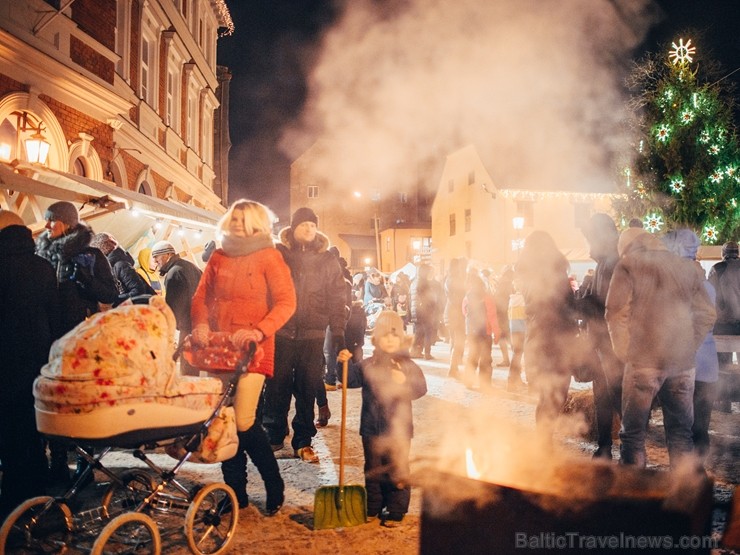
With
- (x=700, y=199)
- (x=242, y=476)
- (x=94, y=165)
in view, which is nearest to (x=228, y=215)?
(x=242, y=476)

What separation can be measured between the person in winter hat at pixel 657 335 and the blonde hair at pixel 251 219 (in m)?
2.47

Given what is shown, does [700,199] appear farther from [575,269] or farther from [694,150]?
[575,269]

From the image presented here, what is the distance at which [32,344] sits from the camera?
12.4 feet

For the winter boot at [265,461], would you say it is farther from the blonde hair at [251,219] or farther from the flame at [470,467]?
the flame at [470,467]

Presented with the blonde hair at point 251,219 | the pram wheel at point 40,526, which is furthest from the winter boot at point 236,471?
the blonde hair at point 251,219

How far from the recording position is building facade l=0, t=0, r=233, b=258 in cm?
886

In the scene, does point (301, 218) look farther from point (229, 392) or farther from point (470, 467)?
point (470, 467)

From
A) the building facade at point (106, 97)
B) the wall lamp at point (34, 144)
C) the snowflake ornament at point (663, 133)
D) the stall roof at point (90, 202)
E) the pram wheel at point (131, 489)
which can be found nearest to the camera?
the pram wheel at point (131, 489)

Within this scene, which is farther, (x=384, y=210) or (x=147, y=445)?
(x=384, y=210)

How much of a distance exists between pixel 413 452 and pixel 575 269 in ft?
61.1

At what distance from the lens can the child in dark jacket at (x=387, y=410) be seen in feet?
12.1

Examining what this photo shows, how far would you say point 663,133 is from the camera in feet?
76.5

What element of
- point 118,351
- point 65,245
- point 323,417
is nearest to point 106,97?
point 65,245

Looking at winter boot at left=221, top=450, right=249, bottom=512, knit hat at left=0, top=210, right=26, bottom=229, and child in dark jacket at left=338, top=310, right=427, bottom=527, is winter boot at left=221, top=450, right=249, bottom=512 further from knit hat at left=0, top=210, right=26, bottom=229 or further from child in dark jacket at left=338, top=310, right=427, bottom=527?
knit hat at left=0, top=210, right=26, bottom=229
